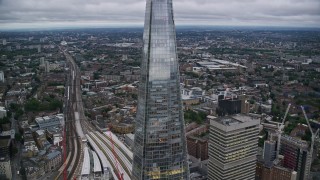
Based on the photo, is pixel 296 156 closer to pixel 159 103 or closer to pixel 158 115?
pixel 158 115

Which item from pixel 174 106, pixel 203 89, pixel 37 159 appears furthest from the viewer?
pixel 203 89

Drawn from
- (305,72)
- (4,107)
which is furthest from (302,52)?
(4,107)

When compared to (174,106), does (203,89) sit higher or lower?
lower

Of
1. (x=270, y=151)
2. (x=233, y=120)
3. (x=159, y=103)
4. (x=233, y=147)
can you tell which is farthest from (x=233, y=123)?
(x=270, y=151)

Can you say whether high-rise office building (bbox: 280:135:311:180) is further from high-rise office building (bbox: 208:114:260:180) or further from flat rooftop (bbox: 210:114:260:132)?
flat rooftop (bbox: 210:114:260:132)

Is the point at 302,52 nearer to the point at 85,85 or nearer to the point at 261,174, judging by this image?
the point at 85,85

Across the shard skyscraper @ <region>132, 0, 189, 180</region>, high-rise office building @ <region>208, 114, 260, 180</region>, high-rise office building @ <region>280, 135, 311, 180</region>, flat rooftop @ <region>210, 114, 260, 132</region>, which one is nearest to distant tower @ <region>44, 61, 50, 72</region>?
high-rise office building @ <region>280, 135, 311, 180</region>
